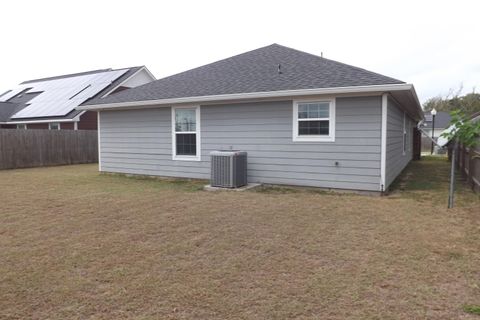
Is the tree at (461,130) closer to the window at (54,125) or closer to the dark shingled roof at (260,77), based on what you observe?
the dark shingled roof at (260,77)

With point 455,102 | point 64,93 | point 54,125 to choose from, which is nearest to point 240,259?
point 54,125

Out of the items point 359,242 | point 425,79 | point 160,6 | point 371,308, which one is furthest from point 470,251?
point 425,79

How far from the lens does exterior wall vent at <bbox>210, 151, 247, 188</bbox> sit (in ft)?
26.3

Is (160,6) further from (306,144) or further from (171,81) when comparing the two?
(306,144)

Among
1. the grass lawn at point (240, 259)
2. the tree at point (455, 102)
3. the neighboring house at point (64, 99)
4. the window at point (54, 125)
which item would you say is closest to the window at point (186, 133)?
the grass lawn at point (240, 259)

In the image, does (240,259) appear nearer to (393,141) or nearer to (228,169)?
(228,169)

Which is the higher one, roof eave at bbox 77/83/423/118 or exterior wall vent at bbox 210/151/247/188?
roof eave at bbox 77/83/423/118

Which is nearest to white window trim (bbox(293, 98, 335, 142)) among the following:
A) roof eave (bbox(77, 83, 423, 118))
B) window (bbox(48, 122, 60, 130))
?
roof eave (bbox(77, 83, 423, 118))

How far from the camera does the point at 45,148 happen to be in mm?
15023

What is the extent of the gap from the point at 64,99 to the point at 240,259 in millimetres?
20322

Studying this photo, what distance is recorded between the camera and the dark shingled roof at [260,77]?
295 inches

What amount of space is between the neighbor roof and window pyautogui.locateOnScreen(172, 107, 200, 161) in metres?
10.4

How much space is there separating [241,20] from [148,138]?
6.79 meters

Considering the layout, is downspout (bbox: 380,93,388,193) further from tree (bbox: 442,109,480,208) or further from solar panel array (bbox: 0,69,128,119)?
solar panel array (bbox: 0,69,128,119)
